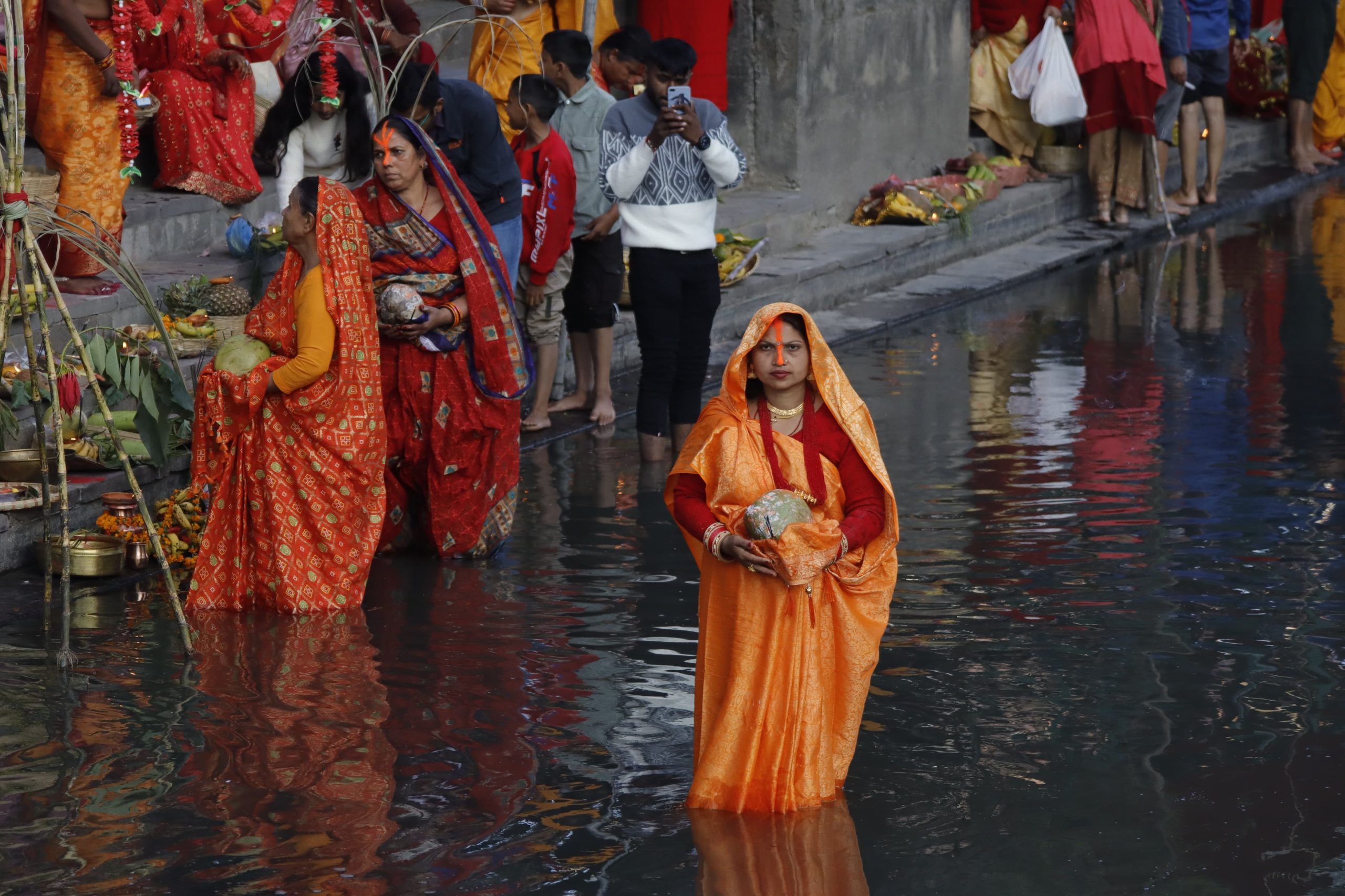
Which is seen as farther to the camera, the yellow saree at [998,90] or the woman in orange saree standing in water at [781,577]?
the yellow saree at [998,90]

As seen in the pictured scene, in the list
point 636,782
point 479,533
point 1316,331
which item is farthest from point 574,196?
point 1316,331

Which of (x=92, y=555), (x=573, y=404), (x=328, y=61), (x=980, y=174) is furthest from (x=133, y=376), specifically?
(x=980, y=174)

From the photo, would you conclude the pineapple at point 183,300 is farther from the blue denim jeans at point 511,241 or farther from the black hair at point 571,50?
the black hair at point 571,50

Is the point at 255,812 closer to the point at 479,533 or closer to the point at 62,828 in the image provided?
the point at 62,828

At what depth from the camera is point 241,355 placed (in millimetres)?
5816

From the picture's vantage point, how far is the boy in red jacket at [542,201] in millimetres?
7527

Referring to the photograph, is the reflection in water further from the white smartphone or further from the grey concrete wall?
the grey concrete wall

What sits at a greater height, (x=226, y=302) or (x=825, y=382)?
(x=226, y=302)

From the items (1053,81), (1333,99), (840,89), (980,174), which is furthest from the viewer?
(1333,99)

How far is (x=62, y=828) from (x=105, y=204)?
4.23 m

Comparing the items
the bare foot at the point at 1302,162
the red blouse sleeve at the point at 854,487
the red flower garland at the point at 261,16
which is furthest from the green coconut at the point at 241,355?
the bare foot at the point at 1302,162

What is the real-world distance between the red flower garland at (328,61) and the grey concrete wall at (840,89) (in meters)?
4.53

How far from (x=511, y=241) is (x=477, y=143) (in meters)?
0.46

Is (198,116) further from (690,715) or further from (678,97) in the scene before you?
(690,715)
